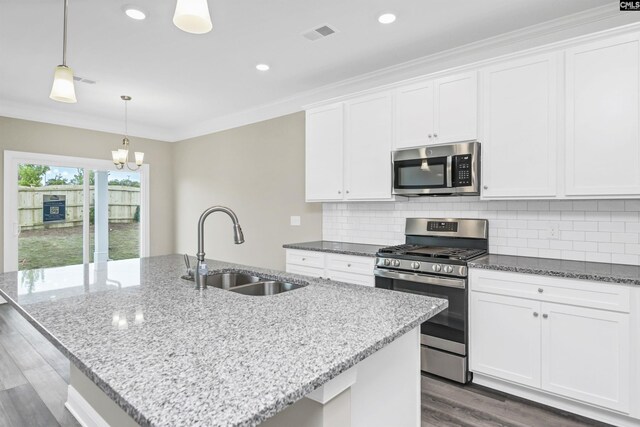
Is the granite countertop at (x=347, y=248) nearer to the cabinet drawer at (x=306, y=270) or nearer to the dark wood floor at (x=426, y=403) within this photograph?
the cabinet drawer at (x=306, y=270)

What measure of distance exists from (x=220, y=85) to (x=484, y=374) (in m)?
3.73

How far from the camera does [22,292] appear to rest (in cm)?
169

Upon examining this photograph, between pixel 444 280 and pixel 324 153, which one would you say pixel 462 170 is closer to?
pixel 444 280

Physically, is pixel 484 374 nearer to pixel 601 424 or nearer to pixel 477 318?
pixel 477 318

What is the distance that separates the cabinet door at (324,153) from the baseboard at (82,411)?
249 centimetres

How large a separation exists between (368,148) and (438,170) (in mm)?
725

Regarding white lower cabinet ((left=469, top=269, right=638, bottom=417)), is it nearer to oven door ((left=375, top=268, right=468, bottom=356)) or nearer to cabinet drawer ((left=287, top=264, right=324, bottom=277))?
oven door ((left=375, top=268, right=468, bottom=356))

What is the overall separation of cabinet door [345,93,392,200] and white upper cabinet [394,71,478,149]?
0.14m

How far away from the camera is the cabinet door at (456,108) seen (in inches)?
109

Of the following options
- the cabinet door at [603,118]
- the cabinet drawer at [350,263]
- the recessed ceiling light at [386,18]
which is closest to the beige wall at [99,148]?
the cabinet drawer at [350,263]

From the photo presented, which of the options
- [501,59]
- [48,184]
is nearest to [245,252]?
[48,184]

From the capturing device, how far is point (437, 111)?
295 centimetres

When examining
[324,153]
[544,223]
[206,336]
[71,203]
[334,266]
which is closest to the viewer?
[206,336]

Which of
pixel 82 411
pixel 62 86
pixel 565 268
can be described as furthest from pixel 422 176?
pixel 82 411
